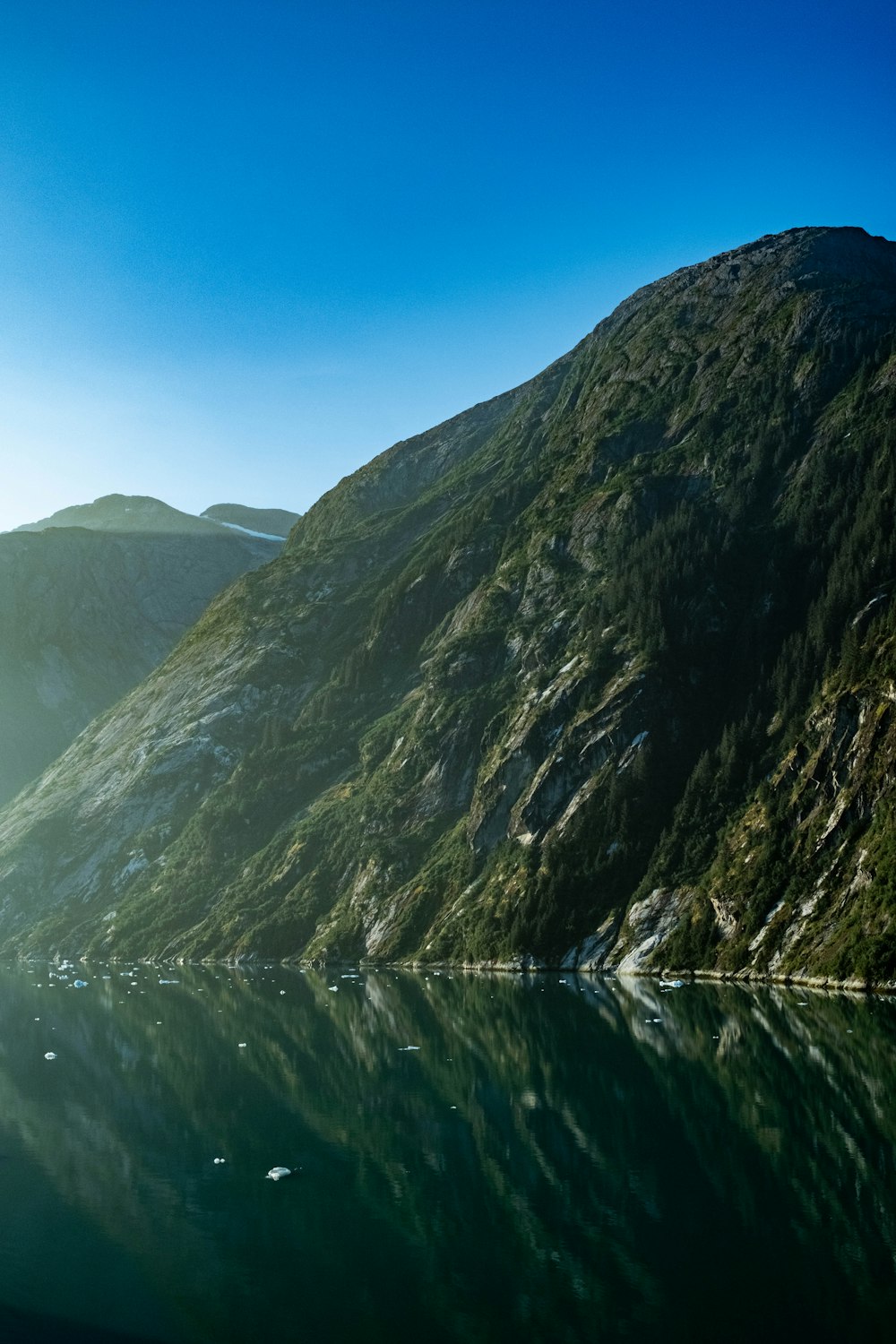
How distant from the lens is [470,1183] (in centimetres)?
3325

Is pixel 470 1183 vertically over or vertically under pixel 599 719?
under

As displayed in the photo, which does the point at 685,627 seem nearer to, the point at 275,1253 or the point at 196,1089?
the point at 196,1089

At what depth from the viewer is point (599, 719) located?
11731cm

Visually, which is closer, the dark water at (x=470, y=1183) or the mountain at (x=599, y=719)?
the dark water at (x=470, y=1183)

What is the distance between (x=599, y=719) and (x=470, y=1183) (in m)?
86.2

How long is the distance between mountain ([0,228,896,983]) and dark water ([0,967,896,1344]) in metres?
29.1

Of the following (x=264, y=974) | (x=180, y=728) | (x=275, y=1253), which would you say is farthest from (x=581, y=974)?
(x=180, y=728)

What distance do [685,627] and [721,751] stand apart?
21024mm

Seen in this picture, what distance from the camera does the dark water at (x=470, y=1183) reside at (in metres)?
23.5

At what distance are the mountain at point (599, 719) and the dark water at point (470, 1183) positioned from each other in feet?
95.6

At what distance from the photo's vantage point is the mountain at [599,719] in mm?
94938

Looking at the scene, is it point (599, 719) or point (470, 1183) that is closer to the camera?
point (470, 1183)

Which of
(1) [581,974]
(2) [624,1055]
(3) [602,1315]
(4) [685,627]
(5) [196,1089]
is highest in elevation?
(4) [685,627]

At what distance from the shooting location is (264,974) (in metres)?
116
